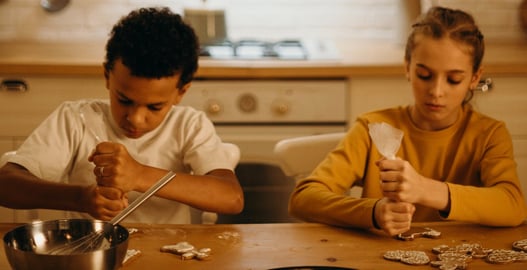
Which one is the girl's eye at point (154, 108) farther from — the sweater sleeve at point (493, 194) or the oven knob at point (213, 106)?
the oven knob at point (213, 106)

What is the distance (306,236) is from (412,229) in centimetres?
21

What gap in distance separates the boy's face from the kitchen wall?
1749 mm

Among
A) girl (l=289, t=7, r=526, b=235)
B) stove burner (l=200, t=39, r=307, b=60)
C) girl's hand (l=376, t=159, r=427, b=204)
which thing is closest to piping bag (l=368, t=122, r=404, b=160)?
girl's hand (l=376, t=159, r=427, b=204)

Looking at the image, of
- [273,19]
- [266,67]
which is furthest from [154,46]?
[273,19]

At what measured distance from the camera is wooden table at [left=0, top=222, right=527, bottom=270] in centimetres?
134

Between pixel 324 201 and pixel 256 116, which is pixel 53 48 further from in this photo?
pixel 324 201

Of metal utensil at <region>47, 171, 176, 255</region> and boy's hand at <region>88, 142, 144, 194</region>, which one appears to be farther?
boy's hand at <region>88, 142, 144, 194</region>

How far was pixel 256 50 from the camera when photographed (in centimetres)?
307

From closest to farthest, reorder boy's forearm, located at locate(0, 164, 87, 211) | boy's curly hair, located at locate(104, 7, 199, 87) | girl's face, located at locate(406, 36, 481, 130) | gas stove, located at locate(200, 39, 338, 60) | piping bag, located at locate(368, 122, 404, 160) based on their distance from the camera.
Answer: piping bag, located at locate(368, 122, 404, 160)
boy's forearm, located at locate(0, 164, 87, 211)
boy's curly hair, located at locate(104, 7, 199, 87)
girl's face, located at locate(406, 36, 481, 130)
gas stove, located at locate(200, 39, 338, 60)

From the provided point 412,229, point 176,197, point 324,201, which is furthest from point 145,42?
point 412,229

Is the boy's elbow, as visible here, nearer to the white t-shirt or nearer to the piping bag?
the white t-shirt

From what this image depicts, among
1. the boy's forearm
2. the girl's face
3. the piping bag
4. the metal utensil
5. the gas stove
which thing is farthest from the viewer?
the gas stove

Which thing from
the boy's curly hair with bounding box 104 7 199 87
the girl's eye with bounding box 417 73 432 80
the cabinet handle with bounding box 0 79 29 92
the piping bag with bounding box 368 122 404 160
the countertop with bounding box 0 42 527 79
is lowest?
the cabinet handle with bounding box 0 79 29 92

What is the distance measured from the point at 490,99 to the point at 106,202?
1.80 meters
